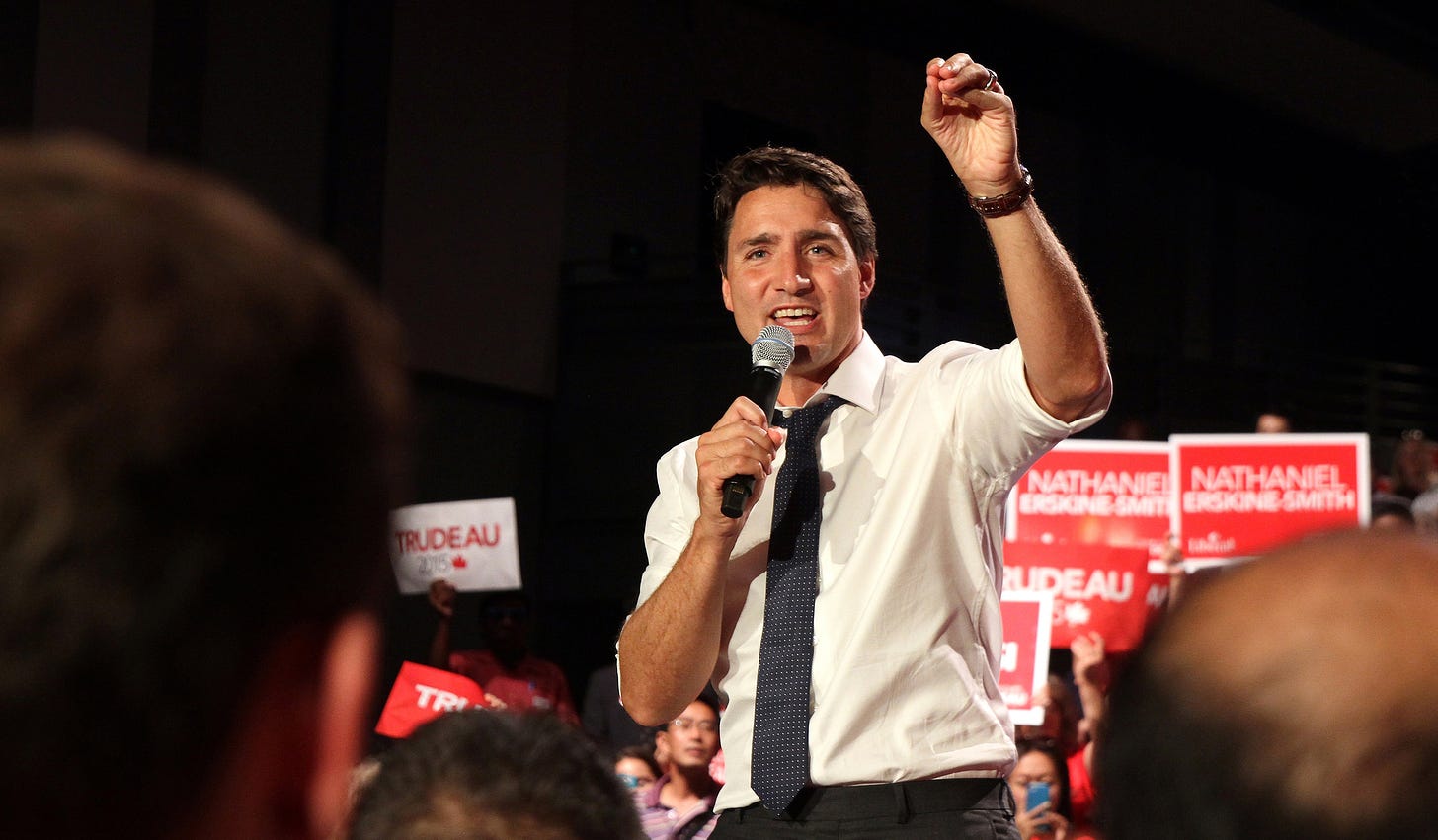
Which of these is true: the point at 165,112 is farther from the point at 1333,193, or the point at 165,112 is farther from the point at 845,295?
the point at 1333,193

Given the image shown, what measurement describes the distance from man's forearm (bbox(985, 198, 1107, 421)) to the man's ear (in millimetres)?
1601

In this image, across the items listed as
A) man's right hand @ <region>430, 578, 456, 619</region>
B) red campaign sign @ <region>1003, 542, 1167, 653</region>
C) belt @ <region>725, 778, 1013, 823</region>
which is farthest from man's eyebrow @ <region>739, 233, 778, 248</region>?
man's right hand @ <region>430, 578, 456, 619</region>

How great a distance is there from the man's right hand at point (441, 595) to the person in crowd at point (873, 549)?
5.07 m

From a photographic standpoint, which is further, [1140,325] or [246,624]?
[1140,325]

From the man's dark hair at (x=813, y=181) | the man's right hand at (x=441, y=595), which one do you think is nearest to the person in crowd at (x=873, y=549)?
the man's dark hair at (x=813, y=181)

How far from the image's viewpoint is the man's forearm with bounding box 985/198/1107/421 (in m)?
2.06

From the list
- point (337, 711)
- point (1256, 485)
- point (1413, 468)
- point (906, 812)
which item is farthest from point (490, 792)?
point (1413, 468)

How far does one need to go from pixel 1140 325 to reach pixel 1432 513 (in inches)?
447

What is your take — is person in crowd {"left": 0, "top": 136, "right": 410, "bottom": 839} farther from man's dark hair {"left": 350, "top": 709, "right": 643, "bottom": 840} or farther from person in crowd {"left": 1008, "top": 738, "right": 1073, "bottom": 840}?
person in crowd {"left": 1008, "top": 738, "right": 1073, "bottom": 840}

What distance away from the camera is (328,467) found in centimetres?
51

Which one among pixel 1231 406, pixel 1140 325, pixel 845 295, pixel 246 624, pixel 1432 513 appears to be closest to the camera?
pixel 246 624

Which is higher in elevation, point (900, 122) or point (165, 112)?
point (900, 122)

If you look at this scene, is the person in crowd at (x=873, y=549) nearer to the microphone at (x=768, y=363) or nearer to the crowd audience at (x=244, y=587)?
the microphone at (x=768, y=363)

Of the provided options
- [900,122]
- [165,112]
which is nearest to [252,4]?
[165,112]
